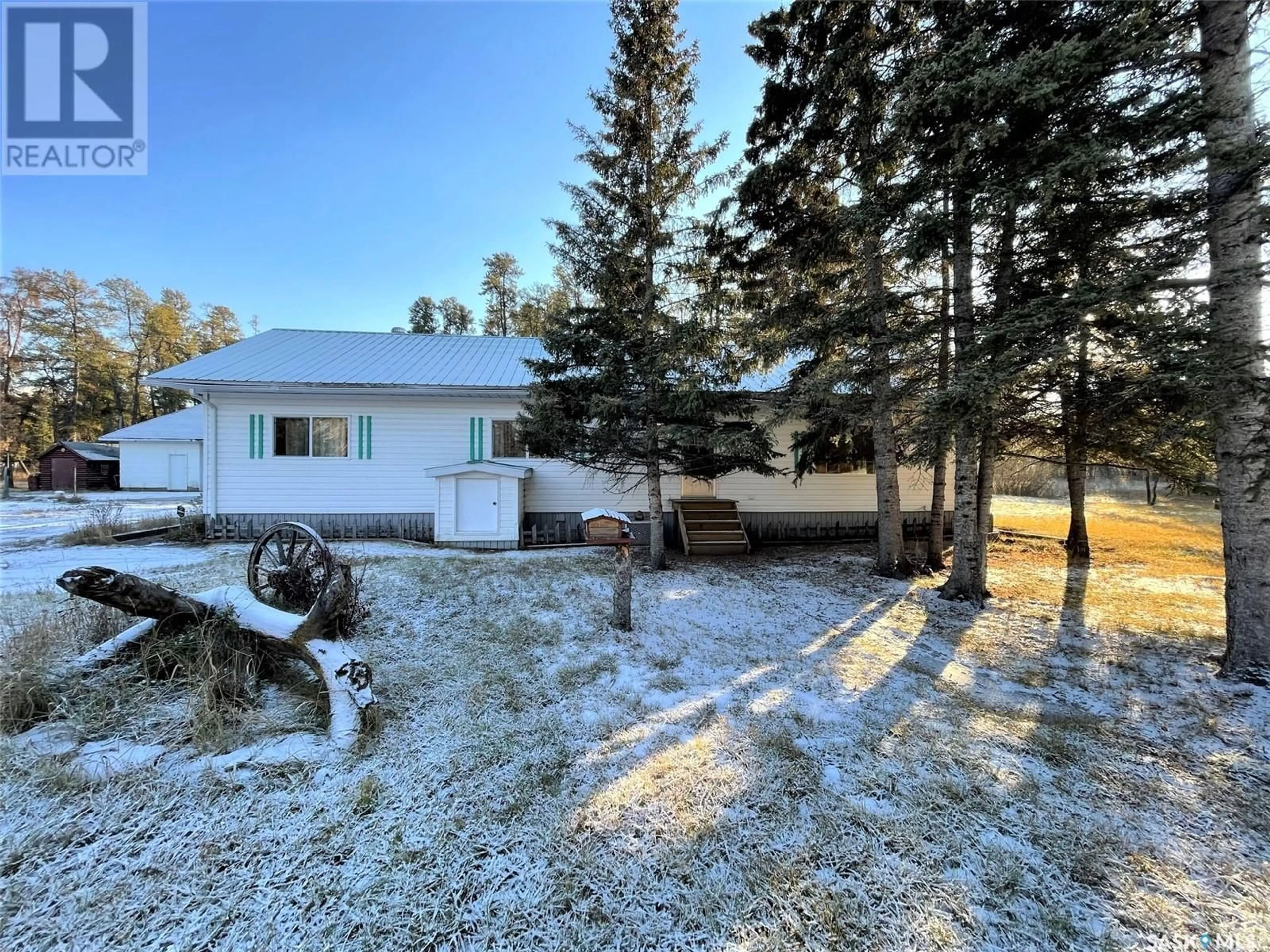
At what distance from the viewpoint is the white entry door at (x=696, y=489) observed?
35.1 ft

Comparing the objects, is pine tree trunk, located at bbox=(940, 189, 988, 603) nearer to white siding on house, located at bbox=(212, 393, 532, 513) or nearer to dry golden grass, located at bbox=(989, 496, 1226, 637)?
dry golden grass, located at bbox=(989, 496, 1226, 637)

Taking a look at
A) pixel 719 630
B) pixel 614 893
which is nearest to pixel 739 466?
pixel 719 630

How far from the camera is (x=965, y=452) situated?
18.7ft

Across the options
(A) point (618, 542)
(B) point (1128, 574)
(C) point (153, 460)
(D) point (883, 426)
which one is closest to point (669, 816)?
A: (A) point (618, 542)

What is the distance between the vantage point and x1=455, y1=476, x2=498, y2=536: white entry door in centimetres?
884

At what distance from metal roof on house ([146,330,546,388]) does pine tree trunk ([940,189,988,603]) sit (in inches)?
238

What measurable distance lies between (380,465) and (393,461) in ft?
0.97

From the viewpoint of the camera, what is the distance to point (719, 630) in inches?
198

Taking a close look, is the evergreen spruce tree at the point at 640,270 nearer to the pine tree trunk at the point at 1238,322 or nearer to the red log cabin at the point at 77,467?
the pine tree trunk at the point at 1238,322

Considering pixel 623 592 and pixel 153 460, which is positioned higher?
pixel 153 460

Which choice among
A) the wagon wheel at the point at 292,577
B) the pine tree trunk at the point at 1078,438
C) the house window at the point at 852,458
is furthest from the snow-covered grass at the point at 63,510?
the pine tree trunk at the point at 1078,438

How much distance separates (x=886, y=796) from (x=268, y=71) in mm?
12714

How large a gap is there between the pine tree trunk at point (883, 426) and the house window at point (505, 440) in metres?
6.95

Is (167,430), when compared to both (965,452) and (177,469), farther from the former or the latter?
(965,452)
